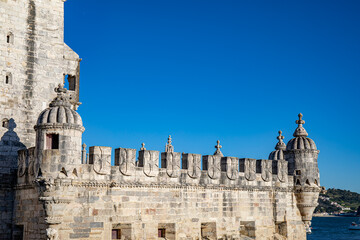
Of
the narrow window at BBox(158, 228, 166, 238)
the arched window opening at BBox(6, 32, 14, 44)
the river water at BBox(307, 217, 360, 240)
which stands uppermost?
the arched window opening at BBox(6, 32, 14, 44)

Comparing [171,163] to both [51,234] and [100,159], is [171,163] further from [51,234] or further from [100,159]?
[51,234]

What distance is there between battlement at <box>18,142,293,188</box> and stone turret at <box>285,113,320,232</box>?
1172 mm

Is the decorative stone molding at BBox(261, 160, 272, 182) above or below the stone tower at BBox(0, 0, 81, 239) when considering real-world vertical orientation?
below

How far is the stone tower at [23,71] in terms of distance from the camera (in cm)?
2317

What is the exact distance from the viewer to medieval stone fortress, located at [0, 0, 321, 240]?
20219 mm

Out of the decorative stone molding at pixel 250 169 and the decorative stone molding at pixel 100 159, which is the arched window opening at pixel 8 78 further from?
the decorative stone molding at pixel 250 169

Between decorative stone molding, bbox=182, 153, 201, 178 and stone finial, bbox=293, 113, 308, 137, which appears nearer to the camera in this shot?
decorative stone molding, bbox=182, 153, 201, 178

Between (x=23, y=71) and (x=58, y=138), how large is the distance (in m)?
5.44

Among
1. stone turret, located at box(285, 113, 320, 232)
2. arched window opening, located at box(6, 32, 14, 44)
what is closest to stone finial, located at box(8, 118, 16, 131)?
arched window opening, located at box(6, 32, 14, 44)

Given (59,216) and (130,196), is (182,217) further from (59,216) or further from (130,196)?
(59,216)

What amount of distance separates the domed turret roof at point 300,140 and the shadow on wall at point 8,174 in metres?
15.0

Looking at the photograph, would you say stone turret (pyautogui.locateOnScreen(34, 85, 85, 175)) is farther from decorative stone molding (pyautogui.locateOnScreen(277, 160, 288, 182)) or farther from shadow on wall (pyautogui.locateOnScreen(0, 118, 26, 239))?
decorative stone molding (pyautogui.locateOnScreen(277, 160, 288, 182))

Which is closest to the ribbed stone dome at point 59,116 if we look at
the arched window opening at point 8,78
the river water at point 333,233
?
the arched window opening at point 8,78

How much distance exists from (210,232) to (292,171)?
23.2 ft
